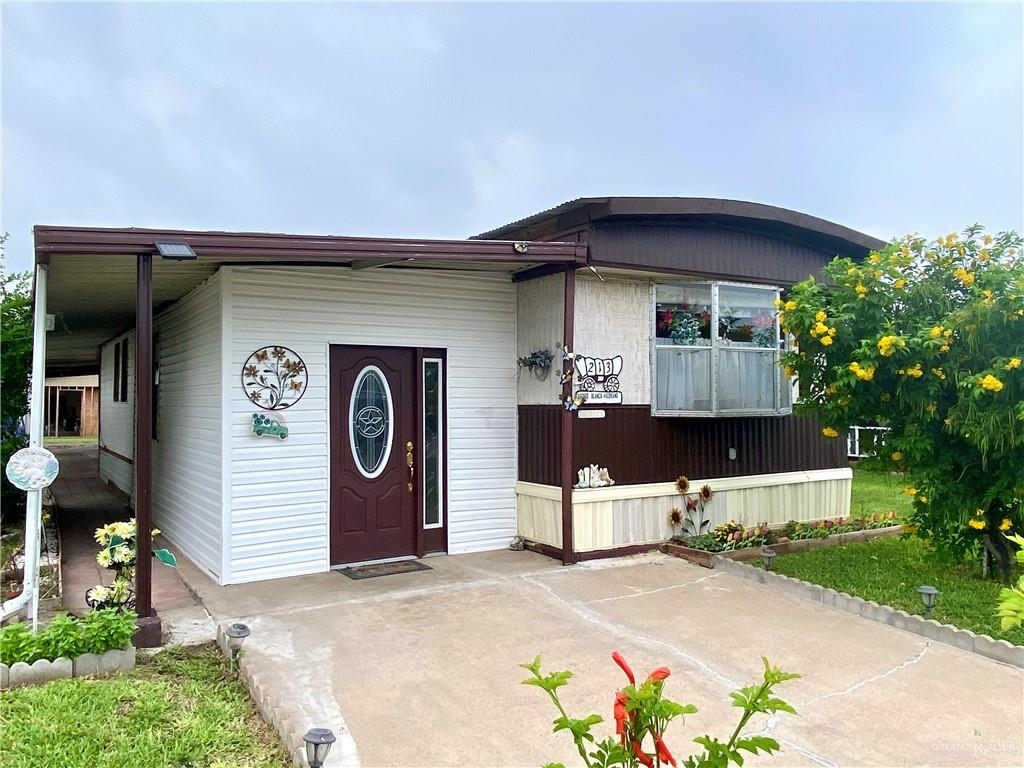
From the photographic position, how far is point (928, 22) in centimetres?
927

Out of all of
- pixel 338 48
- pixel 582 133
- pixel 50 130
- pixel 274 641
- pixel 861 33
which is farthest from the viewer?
pixel 50 130

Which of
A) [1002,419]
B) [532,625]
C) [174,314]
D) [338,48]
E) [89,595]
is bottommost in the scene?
[532,625]

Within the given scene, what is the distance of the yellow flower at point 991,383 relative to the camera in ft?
16.1

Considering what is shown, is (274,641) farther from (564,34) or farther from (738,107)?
(738,107)

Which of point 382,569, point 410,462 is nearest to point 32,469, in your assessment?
point 382,569

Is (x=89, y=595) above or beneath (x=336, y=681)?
above

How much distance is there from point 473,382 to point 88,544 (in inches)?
182

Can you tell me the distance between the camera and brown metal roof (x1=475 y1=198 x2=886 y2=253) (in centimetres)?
645

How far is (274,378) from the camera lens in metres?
6.10

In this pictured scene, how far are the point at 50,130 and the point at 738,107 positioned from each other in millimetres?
22042

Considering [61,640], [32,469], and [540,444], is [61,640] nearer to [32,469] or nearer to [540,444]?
[32,469]

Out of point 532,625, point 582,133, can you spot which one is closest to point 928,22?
point 532,625

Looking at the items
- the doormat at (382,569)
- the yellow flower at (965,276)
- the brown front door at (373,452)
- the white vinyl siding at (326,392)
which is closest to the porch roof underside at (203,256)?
the white vinyl siding at (326,392)

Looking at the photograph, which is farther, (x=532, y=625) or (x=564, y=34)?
(x=564, y=34)
